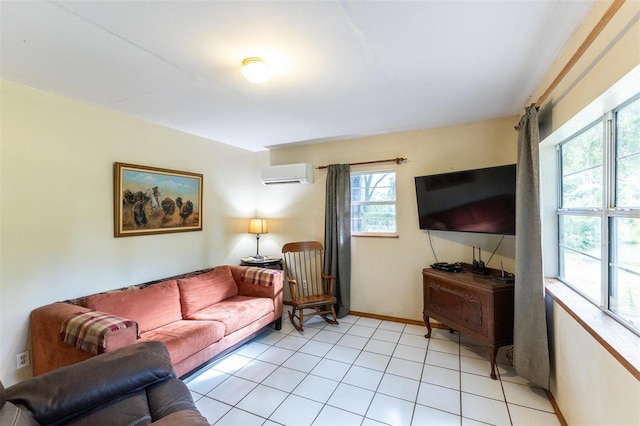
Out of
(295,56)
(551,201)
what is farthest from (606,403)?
(295,56)

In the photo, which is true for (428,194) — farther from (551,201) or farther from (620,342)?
(620,342)

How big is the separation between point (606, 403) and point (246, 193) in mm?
4103

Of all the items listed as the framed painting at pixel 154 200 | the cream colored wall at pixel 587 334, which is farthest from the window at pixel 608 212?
the framed painting at pixel 154 200

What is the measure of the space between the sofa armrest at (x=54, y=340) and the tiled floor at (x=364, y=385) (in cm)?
76

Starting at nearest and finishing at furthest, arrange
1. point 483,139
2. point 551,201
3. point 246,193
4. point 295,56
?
point 295,56
point 551,201
point 483,139
point 246,193

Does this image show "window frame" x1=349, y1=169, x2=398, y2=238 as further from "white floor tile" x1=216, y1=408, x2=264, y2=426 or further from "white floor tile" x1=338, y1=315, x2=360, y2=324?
"white floor tile" x1=216, y1=408, x2=264, y2=426

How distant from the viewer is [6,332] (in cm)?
203

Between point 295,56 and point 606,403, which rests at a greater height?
point 295,56

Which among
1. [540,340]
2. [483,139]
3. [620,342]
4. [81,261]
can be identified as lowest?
[540,340]

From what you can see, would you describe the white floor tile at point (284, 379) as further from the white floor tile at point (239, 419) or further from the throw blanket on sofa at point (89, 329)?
the throw blanket on sofa at point (89, 329)

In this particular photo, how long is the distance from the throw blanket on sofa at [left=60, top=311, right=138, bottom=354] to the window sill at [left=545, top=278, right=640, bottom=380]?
272 cm

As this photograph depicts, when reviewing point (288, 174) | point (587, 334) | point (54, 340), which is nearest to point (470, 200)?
point (587, 334)

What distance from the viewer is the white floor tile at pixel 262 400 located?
2.00m

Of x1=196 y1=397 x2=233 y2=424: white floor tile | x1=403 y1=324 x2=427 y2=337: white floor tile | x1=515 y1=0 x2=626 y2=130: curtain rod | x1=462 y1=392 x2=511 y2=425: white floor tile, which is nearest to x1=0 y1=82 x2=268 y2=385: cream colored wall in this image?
x1=196 y1=397 x2=233 y2=424: white floor tile
